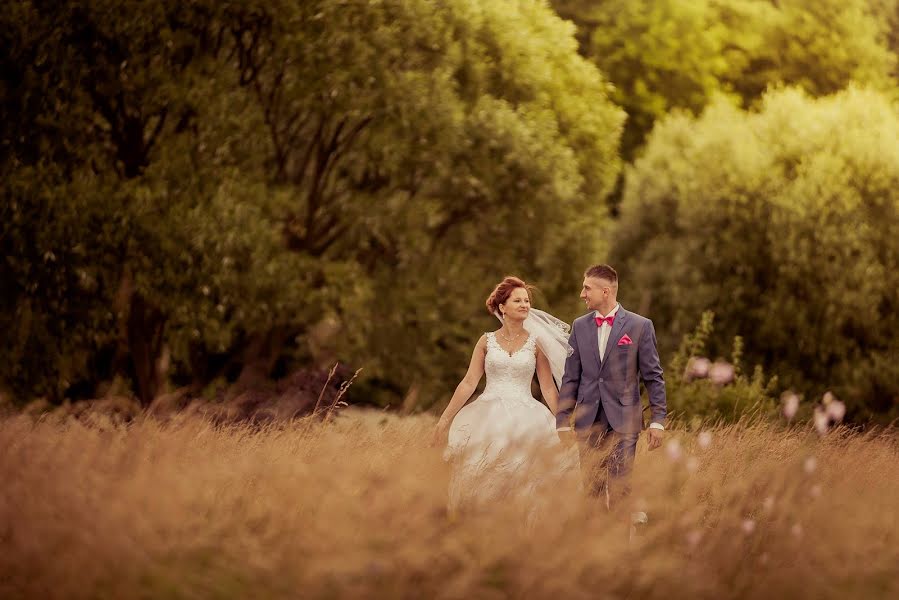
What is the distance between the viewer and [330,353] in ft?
61.7

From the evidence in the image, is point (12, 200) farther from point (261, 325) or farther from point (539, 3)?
point (539, 3)

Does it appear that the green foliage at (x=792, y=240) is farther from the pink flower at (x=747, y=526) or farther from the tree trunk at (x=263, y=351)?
the pink flower at (x=747, y=526)

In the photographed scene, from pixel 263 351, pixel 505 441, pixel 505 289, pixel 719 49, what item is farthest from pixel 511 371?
pixel 719 49

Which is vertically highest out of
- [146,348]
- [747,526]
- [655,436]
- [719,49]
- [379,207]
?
[747,526]

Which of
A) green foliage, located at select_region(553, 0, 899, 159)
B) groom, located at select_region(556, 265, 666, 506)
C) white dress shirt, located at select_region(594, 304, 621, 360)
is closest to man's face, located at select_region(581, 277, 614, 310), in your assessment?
groom, located at select_region(556, 265, 666, 506)

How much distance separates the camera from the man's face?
24.4ft

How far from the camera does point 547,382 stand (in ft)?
26.8

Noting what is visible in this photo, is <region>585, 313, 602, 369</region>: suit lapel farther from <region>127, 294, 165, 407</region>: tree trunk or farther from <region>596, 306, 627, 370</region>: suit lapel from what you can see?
<region>127, 294, 165, 407</region>: tree trunk

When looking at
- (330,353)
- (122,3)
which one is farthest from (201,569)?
(330,353)

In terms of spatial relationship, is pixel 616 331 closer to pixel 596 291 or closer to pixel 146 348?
pixel 596 291

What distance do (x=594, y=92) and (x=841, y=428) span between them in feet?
43.3

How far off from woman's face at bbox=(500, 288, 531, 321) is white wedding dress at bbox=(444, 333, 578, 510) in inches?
10.4

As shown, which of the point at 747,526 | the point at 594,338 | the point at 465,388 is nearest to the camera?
the point at 747,526

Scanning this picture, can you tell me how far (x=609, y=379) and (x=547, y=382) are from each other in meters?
0.79
